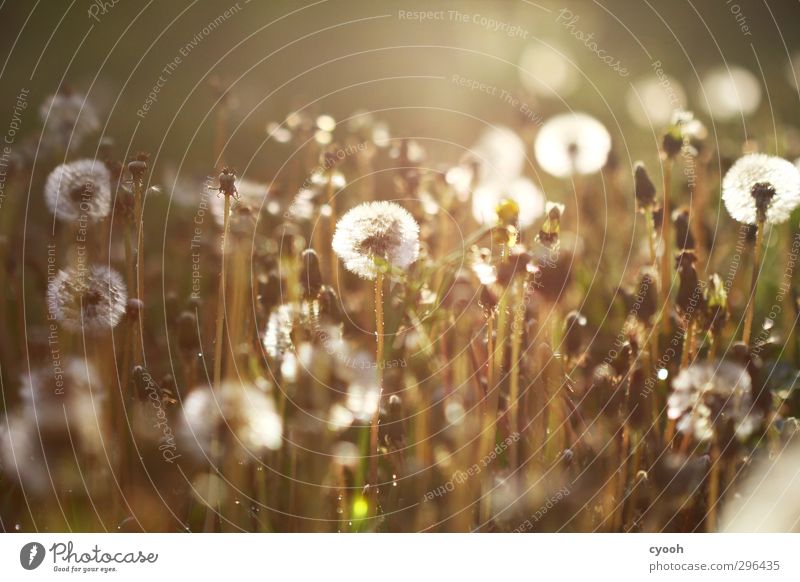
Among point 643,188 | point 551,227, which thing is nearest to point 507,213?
point 551,227

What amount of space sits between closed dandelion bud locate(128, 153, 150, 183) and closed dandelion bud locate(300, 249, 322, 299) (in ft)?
0.62

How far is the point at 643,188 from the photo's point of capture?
0.64 m

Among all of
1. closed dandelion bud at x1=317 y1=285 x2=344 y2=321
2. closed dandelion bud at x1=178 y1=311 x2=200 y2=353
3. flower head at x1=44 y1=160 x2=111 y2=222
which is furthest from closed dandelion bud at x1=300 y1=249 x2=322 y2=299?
flower head at x1=44 y1=160 x2=111 y2=222

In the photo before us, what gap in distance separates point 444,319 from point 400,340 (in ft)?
0.18

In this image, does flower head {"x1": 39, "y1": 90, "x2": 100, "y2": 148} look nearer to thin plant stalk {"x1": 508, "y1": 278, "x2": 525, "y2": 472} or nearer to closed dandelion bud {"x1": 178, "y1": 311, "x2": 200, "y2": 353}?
closed dandelion bud {"x1": 178, "y1": 311, "x2": 200, "y2": 353}

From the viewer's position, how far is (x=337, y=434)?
659 mm

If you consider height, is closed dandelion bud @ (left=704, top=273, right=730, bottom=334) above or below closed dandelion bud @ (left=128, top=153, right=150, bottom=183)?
below

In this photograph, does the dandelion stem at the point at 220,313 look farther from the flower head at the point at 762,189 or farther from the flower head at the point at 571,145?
the flower head at the point at 762,189

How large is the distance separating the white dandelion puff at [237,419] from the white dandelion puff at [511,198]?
1.04 feet

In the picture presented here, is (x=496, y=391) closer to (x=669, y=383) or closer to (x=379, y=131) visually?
(x=669, y=383)

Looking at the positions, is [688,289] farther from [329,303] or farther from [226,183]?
[226,183]

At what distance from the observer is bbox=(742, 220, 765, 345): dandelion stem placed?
2.12 feet

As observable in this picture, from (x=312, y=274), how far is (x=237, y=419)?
0.62 feet

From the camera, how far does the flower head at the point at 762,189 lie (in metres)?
0.66
